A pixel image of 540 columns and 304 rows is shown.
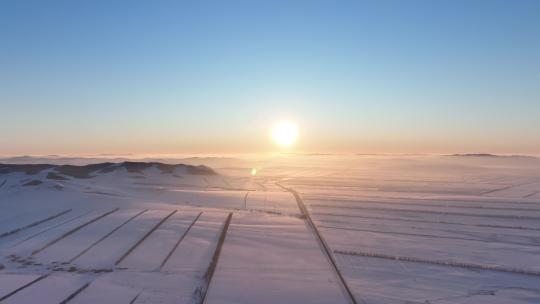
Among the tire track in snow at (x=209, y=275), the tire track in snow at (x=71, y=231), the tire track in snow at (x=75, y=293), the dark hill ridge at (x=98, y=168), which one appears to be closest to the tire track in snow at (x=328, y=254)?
the tire track in snow at (x=209, y=275)

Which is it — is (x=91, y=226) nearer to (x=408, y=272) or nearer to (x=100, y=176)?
(x=408, y=272)

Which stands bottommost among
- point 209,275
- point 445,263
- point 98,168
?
point 445,263

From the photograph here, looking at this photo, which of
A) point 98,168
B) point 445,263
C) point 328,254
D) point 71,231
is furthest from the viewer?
point 98,168

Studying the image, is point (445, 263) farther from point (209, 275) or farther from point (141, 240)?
point (141, 240)

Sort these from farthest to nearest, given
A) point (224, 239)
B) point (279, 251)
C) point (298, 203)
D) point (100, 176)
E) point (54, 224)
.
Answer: point (100, 176) → point (298, 203) → point (54, 224) → point (224, 239) → point (279, 251)

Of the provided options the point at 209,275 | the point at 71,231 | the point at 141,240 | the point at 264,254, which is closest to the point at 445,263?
the point at 264,254

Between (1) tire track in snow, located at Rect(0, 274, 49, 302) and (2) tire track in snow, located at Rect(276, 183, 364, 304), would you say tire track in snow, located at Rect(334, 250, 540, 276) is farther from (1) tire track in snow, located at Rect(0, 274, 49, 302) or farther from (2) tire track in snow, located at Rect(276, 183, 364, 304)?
(1) tire track in snow, located at Rect(0, 274, 49, 302)

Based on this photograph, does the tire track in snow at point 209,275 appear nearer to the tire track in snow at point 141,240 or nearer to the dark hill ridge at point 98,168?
the tire track in snow at point 141,240

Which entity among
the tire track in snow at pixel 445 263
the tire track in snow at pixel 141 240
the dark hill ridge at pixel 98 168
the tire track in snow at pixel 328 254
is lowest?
the tire track in snow at pixel 445 263

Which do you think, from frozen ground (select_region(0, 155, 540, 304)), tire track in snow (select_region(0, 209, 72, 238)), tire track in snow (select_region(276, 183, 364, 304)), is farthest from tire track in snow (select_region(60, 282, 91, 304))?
tire track in snow (select_region(0, 209, 72, 238))

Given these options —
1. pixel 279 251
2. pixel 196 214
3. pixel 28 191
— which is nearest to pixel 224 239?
pixel 279 251

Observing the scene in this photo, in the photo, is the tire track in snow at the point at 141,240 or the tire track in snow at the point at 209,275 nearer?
the tire track in snow at the point at 209,275
